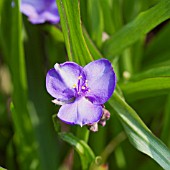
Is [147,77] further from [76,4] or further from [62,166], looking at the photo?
[62,166]

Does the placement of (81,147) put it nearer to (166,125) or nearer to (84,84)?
(84,84)

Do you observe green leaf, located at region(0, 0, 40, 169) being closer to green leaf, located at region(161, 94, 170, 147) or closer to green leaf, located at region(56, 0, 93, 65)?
green leaf, located at region(56, 0, 93, 65)

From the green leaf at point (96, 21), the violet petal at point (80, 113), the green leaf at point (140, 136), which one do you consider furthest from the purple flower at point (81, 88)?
the green leaf at point (96, 21)

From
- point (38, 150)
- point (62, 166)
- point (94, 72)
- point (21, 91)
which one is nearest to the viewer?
point (94, 72)

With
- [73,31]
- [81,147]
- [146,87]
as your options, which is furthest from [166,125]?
[73,31]

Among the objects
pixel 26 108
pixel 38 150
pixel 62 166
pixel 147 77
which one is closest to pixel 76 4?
pixel 147 77

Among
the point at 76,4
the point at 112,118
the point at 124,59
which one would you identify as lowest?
the point at 112,118

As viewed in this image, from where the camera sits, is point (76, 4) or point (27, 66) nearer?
point (76, 4)
